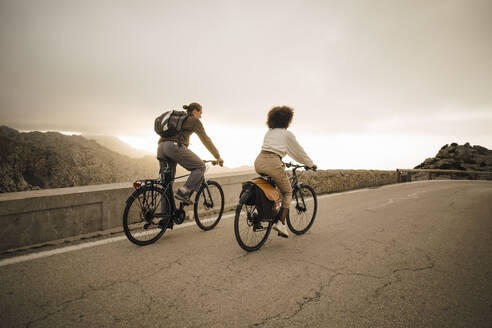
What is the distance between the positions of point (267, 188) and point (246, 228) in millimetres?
649

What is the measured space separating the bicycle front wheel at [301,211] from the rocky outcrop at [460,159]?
36.4m

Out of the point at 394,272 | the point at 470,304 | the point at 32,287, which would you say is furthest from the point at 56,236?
the point at 470,304

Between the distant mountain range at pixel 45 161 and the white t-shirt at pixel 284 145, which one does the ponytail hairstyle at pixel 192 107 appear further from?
the distant mountain range at pixel 45 161

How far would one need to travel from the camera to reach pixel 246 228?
3432 millimetres

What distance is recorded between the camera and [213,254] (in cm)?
322

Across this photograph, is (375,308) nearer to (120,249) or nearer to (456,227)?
(120,249)

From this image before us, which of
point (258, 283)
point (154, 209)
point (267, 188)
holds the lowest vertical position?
point (258, 283)

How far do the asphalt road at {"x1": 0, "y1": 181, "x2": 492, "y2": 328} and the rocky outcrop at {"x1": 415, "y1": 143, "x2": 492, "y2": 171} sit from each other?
35.7m

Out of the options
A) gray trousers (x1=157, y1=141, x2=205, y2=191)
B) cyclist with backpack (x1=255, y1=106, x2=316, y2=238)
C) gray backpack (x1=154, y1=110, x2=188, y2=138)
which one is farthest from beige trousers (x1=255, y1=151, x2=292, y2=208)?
gray backpack (x1=154, y1=110, x2=188, y2=138)

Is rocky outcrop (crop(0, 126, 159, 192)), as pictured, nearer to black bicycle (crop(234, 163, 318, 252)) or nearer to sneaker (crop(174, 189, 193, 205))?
sneaker (crop(174, 189, 193, 205))

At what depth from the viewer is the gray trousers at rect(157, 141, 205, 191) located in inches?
152

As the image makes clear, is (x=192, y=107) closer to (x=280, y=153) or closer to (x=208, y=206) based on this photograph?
(x=280, y=153)

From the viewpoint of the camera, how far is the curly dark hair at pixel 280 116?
372 centimetres

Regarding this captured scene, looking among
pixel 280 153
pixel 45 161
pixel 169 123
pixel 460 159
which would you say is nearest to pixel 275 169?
pixel 280 153
